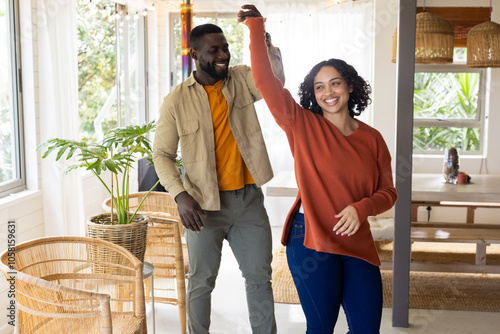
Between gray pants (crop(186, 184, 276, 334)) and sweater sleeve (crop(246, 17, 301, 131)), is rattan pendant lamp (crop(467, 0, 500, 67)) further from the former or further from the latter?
sweater sleeve (crop(246, 17, 301, 131))

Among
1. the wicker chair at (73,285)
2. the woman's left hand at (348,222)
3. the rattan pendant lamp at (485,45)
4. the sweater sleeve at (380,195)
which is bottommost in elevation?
the wicker chair at (73,285)

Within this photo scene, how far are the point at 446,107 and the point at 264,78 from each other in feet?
14.6

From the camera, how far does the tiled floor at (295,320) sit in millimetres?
3312

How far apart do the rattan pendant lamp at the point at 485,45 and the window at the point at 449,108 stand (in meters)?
1.57

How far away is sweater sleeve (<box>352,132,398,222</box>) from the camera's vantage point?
194cm

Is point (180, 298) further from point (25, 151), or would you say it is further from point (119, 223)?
point (25, 151)

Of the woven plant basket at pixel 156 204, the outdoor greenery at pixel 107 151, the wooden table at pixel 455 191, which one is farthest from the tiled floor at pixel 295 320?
the outdoor greenery at pixel 107 151

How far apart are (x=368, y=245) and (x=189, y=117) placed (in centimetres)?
95

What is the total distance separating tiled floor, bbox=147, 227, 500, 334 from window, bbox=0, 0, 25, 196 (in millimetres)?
1133

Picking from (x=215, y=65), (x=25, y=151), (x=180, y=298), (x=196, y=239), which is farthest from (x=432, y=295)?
(x=25, y=151)

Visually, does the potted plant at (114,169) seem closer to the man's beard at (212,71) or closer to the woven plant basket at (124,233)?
the woven plant basket at (124,233)

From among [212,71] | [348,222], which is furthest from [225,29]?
[348,222]

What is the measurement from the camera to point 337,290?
1971mm

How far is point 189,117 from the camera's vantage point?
98.6 inches
